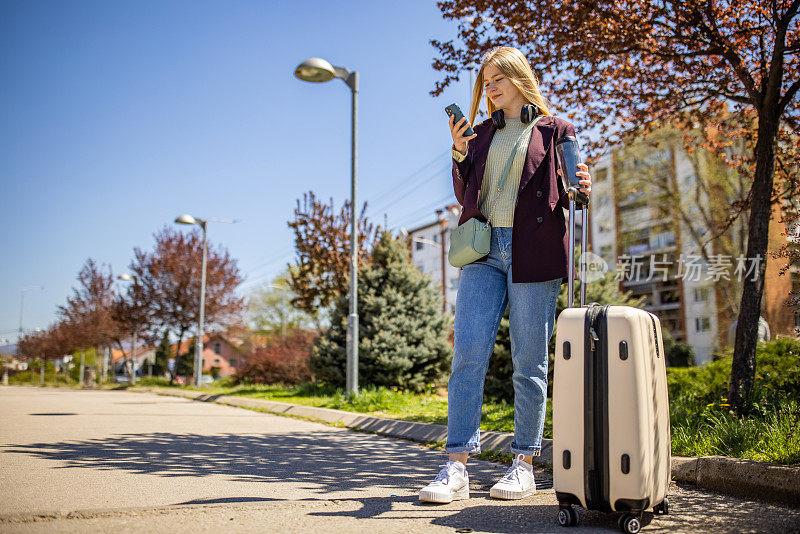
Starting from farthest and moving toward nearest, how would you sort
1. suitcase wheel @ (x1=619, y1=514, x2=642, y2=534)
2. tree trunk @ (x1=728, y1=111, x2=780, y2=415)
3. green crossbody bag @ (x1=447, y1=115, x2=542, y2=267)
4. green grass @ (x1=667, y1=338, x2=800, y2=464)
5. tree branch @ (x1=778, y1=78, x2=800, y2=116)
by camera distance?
tree branch @ (x1=778, y1=78, x2=800, y2=116)
tree trunk @ (x1=728, y1=111, x2=780, y2=415)
green grass @ (x1=667, y1=338, x2=800, y2=464)
green crossbody bag @ (x1=447, y1=115, x2=542, y2=267)
suitcase wheel @ (x1=619, y1=514, x2=642, y2=534)

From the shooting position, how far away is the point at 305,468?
3.89 meters

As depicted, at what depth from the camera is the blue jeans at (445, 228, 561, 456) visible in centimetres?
301

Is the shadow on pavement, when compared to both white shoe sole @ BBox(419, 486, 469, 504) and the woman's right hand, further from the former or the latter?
the woman's right hand

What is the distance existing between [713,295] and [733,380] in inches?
1581

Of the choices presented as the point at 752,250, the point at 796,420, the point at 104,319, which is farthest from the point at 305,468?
the point at 104,319

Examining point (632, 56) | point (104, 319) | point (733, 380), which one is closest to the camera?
point (733, 380)

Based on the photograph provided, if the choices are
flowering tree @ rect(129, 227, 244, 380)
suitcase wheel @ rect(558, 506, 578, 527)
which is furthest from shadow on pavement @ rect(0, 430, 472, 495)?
flowering tree @ rect(129, 227, 244, 380)

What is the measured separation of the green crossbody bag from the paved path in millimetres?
1123

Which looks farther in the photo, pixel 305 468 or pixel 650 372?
pixel 305 468

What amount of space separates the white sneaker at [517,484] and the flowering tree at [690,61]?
2.55 m

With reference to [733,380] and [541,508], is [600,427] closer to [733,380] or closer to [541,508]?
[541,508]

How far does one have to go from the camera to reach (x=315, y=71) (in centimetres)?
1019

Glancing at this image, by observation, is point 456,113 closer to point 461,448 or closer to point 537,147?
point 537,147

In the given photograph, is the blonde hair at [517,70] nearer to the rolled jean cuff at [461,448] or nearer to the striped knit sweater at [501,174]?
the striped knit sweater at [501,174]
